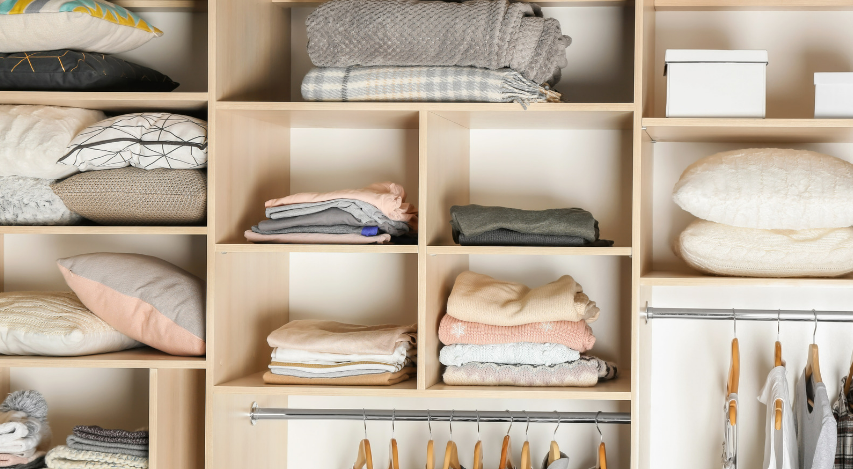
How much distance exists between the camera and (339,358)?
1.79 m

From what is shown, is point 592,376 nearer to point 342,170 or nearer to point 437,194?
point 437,194

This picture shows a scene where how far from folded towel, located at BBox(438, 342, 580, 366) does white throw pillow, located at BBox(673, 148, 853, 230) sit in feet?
1.48

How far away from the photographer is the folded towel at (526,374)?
1.74m

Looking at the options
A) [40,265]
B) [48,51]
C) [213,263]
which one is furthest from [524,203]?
[40,265]

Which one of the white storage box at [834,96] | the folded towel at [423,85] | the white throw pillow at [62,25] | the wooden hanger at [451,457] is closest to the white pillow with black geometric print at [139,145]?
the white throw pillow at [62,25]

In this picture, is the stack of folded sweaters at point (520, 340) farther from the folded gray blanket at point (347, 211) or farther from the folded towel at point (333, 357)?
the folded gray blanket at point (347, 211)

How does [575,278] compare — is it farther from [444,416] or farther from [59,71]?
[59,71]

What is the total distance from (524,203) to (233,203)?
0.81 meters

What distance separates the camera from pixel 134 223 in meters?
1.79

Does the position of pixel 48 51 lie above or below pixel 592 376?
above

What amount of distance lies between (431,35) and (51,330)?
1113 millimetres

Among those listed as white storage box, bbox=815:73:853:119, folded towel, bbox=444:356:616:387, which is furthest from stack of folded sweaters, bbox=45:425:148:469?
white storage box, bbox=815:73:853:119

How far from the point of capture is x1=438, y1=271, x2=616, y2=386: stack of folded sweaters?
1.74m

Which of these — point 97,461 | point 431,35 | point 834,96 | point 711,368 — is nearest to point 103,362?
point 97,461
